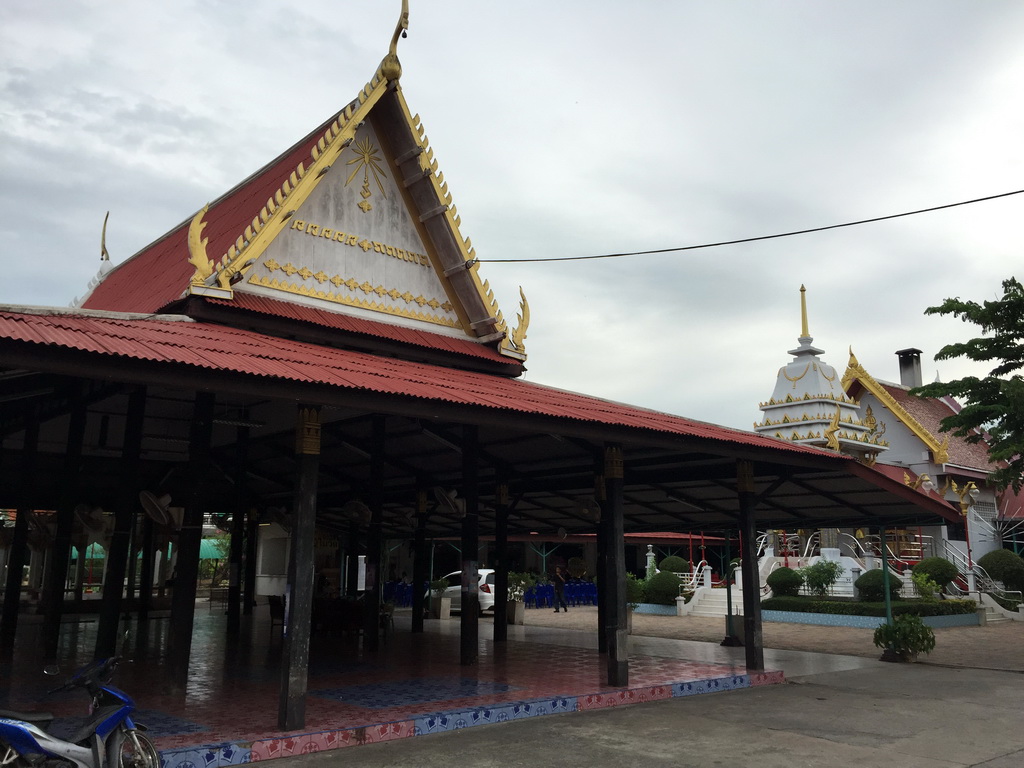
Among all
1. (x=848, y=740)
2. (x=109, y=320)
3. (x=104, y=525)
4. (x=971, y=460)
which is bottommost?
(x=848, y=740)

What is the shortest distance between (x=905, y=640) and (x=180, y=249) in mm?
14595

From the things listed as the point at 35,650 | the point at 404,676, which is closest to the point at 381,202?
the point at 404,676

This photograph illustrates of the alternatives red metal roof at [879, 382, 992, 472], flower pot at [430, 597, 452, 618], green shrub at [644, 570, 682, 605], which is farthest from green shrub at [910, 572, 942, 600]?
flower pot at [430, 597, 452, 618]

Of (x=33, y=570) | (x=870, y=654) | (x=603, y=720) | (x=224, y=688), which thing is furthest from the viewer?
(x=33, y=570)

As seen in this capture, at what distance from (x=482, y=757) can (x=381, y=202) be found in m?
8.78

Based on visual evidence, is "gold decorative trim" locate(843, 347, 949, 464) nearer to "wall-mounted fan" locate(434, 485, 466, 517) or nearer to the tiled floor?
the tiled floor

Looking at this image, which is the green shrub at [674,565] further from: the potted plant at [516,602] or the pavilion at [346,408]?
Answer: the pavilion at [346,408]

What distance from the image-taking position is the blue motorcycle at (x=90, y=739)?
5.27m

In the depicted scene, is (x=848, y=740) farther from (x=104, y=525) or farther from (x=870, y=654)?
(x=104, y=525)

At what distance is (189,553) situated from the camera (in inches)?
370

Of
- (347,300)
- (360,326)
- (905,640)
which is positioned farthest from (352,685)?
(905,640)

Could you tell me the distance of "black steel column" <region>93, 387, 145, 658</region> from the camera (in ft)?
33.3

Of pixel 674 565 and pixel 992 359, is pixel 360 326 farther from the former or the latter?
pixel 674 565

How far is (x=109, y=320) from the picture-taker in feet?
27.0
